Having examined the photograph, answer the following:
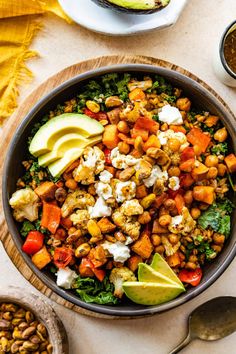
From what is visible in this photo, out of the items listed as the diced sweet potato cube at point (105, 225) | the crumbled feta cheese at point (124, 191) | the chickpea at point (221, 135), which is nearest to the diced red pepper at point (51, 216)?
the diced sweet potato cube at point (105, 225)

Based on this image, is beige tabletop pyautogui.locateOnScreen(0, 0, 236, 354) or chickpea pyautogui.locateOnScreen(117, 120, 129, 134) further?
beige tabletop pyautogui.locateOnScreen(0, 0, 236, 354)

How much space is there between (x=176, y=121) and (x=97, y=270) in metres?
0.99

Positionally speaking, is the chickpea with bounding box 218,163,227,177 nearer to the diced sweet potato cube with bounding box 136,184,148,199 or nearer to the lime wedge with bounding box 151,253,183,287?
the diced sweet potato cube with bounding box 136,184,148,199

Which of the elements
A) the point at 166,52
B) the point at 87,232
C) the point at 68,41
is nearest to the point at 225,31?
the point at 166,52

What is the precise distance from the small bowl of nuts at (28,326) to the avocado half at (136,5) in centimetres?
182

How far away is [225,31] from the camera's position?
12.3 feet

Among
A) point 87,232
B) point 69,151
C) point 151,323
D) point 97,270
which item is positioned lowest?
point 151,323

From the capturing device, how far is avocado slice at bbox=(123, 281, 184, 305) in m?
3.32

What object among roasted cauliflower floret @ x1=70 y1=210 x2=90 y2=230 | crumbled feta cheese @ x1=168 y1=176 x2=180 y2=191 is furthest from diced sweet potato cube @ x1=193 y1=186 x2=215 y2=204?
A: roasted cauliflower floret @ x1=70 y1=210 x2=90 y2=230

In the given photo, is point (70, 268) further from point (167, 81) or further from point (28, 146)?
point (167, 81)

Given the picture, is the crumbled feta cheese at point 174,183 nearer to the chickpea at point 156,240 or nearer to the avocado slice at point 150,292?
the chickpea at point 156,240

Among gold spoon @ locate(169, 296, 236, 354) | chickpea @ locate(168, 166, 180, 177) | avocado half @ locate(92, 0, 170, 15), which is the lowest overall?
gold spoon @ locate(169, 296, 236, 354)

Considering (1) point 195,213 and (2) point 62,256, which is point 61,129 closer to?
(2) point 62,256

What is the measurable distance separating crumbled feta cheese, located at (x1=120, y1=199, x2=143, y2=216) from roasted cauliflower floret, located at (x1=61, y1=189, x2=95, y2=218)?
20cm
